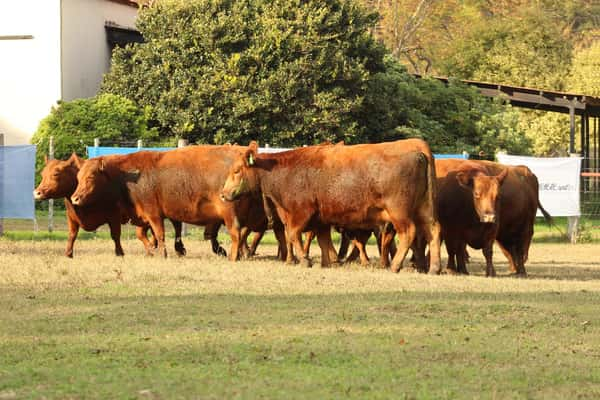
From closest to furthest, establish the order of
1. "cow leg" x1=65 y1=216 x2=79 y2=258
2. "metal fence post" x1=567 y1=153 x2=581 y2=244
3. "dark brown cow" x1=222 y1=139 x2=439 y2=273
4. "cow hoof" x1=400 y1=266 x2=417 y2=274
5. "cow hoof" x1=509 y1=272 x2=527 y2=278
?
"dark brown cow" x1=222 y1=139 x2=439 y2=273
"cow hoof" x1=400 y1=266 x2=417 y2=274
"cow hoof" x1=509 y1=272 x2=527 y2=278
"cow leg" x1=65 y1=216 x2=79 y2=258
"metal fence post" x1=567 y1=153 x2=581 y2=244

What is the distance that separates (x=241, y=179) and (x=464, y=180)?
3.47 meters

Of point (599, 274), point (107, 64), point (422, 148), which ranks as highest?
point (107, 64)

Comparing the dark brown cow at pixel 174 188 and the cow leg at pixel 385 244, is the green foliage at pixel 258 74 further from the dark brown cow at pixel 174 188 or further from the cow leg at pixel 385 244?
the cow leg at pixel 385 244

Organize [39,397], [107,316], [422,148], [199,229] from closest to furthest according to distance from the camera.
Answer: [39,397], [107,316], [422,148], [199,229]

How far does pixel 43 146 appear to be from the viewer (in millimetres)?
34469

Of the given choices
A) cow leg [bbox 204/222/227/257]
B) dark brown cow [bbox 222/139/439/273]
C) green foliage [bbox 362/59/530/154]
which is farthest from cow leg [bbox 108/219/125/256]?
green foliage [bbox 362/59/530/154]

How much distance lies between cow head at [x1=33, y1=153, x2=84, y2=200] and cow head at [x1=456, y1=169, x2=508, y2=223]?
6.48 meters

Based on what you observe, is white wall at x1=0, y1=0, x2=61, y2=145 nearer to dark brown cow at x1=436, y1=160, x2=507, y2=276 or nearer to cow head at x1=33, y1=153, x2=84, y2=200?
cow head at x1=33, y1=153, x2=84, y2=200

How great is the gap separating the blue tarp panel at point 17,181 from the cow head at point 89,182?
17.4ft

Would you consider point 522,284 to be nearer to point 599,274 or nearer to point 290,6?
point 599,274

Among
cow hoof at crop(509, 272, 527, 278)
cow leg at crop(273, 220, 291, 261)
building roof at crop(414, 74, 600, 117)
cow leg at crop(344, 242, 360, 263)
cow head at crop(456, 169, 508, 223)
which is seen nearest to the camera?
cow head at crop(456, 169, 508, 223)

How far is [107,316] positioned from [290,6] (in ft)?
85.0

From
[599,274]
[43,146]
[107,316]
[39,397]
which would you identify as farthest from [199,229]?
[39,397]

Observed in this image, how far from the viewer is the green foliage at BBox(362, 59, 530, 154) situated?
38188 mm
